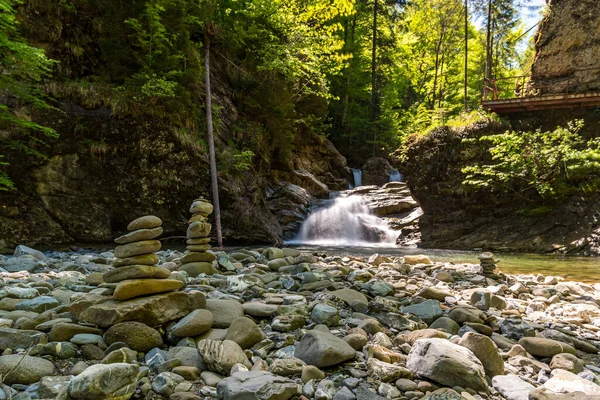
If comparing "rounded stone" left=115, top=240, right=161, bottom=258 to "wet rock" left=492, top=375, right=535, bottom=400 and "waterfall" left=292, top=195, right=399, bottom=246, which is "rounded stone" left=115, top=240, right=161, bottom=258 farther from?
"waterfall" left=292, top=195, right=399, bottom=246

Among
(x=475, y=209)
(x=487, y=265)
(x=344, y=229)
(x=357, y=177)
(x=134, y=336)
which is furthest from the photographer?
(x=357, y=177)

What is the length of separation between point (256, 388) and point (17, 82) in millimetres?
9577

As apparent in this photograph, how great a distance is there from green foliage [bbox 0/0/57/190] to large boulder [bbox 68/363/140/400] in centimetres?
735

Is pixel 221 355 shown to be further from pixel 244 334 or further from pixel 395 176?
pixel 395 176

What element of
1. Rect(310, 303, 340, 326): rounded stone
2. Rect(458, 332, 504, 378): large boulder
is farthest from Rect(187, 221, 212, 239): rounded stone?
Rect(458, 332, 504, 378): large boulder

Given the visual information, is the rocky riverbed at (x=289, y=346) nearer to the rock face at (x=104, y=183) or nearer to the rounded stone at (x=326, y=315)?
the rounded stone at (x=326, y=315)

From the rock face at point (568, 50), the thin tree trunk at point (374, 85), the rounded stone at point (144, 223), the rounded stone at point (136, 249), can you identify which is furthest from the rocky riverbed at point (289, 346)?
the thin tree trunk at point (374, 85)

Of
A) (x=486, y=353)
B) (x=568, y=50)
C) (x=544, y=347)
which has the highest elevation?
(x=568, y=50)

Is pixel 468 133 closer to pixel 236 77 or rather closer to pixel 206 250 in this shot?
pixel 236 77

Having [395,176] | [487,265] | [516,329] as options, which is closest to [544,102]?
[395,176]

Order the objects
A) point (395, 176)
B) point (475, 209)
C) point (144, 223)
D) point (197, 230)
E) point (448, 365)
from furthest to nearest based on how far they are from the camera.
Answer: point (395, 176)
point (475, 209)
point (197, 230)
point (144, 223)
point (448, 365)

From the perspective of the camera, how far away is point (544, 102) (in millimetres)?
13523

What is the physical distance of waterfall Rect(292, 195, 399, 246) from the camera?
49.8 ft

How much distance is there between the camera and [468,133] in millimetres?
14297
